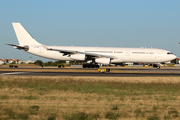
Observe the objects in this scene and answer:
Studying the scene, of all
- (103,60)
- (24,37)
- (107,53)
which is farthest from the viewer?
(24,37)

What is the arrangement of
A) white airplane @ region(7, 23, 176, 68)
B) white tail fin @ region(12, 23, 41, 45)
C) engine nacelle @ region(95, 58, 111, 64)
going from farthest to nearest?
white tail fin @ region(12, 23, 41, 45)
white airplane @ region(7, 23, 176, 68)
engine nacelle @ region(95, 58, 111, 64)

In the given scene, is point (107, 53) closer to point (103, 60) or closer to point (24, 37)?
point (103, 60)

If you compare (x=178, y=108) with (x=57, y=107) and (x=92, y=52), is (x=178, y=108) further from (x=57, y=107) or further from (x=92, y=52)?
(x=92, y=52)

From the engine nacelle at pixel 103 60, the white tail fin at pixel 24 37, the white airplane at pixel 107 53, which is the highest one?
the white tail fin at pixel 24 37

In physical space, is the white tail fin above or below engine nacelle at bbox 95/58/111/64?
above

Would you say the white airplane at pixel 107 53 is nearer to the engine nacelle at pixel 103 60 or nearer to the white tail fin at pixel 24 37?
the white tail fin at pixel 24 37

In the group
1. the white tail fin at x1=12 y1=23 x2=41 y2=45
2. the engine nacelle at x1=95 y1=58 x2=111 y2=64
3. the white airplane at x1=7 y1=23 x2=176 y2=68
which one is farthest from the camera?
the white tail fin at x1=12 y1=23 x2=41 y2=45

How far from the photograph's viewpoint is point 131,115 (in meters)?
8.82

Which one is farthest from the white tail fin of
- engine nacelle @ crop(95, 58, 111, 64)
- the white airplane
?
engine nacelle @ crop(95, 58, 111, 64)

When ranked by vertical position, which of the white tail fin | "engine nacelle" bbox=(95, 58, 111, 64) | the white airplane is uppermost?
the white tail fin

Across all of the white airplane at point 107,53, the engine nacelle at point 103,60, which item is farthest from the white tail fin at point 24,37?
the engine nacelle at point 103,60

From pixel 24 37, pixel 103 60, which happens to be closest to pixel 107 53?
pixel 103 60

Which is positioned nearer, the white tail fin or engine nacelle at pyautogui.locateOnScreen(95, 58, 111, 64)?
engine nacelle at pyautogui.locateOnScreen(95, 58, 111, 64)

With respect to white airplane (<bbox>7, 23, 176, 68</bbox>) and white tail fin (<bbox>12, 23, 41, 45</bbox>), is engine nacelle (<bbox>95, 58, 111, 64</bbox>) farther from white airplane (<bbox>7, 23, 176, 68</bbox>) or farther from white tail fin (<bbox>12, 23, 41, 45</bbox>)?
white tail fin (<bbox>12, 23, 41, 45</bbox>)
